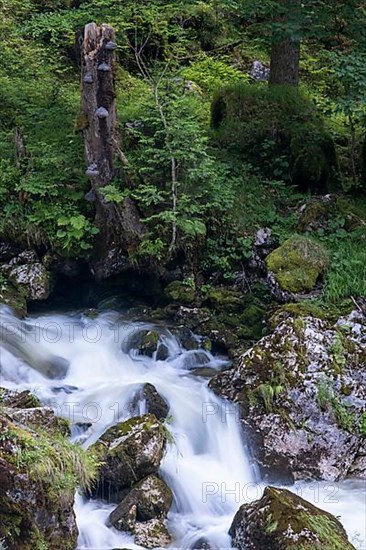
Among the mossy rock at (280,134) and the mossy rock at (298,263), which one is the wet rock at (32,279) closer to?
the mossy rock at (298,263)

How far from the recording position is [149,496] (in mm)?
5438

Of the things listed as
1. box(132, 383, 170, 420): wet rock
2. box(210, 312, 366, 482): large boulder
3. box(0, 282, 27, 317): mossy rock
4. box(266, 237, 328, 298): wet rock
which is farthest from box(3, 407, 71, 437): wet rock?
box(266, 237, 328, 298): wet rock

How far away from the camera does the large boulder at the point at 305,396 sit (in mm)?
6391

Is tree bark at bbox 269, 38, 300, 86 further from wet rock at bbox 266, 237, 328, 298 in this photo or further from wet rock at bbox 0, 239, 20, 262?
wet rock at bbox 0, 239, 20, 262

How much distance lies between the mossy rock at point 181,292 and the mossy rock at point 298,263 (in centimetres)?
112

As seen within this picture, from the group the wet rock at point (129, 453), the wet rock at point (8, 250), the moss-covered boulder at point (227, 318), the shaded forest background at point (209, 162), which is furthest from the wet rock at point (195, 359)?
the wet rock at point (8, 250)

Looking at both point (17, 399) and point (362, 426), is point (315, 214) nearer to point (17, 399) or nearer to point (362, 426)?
point (362, 426)

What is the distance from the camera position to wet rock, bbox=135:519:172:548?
16.9 feet

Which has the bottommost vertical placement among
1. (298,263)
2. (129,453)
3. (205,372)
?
(205,372)

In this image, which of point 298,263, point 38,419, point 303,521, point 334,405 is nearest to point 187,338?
point 298,263

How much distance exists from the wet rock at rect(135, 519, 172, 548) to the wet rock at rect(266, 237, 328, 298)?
353 cm

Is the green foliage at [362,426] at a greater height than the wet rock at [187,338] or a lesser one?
greater

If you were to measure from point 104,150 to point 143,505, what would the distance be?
4732 millimetres

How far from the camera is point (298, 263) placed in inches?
317
